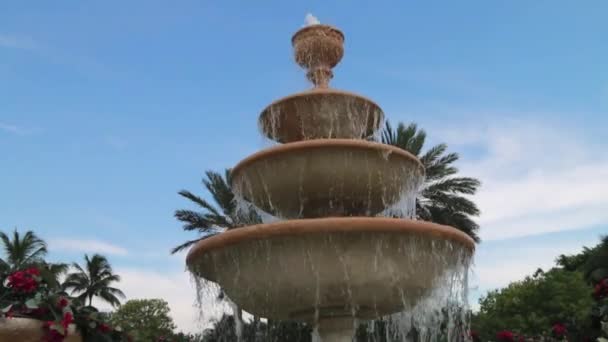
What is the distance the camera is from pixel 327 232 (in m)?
4.95

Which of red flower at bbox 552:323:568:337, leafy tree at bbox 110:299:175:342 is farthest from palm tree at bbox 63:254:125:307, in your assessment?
red flower at bbox 552:323:568:337

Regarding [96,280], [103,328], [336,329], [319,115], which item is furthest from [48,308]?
[96,280]

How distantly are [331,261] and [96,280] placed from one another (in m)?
45.7

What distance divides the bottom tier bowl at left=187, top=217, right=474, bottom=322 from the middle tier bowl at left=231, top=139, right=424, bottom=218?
1.31m

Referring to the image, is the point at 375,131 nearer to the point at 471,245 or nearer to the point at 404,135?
the point at 471,245

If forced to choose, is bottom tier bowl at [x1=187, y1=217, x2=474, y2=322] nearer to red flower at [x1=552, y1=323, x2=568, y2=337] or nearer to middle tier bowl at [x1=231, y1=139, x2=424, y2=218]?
middle tier bowl at [x1=231, y1=139, x2=424, y2=218]

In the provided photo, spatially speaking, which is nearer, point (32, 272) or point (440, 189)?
point (32, 272)

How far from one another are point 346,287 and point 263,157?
1708mm

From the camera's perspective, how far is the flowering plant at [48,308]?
16.7 ft

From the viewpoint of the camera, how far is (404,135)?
72.0 feet

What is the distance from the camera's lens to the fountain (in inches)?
202

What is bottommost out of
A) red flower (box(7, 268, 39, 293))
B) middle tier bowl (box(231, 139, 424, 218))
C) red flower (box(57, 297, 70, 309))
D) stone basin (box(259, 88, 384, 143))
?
red flower (box(57, 297, 70, 309))

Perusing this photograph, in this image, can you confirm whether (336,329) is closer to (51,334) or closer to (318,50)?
(51,334)

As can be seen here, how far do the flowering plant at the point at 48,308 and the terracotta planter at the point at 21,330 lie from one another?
0.15 ft
